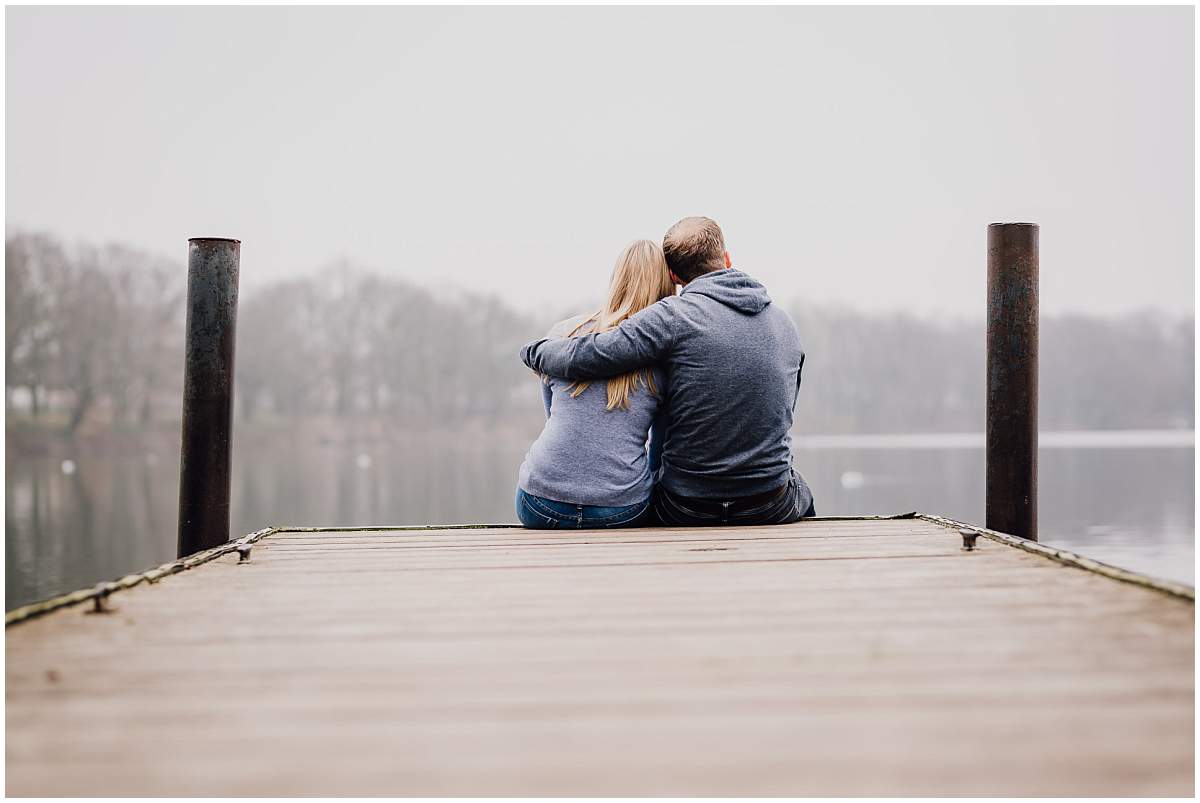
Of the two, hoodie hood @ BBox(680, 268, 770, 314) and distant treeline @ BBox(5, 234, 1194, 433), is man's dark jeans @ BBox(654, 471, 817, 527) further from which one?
distant treeline @ BBox(5, 234, 1194, 433)

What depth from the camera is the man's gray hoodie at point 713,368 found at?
11.3 feet

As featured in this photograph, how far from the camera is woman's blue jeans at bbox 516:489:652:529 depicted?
11.8 feet

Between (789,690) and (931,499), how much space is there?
2433 centimetres

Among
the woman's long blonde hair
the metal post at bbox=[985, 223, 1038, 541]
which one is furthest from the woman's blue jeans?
the metal post at bbox=[985, 223, 1038, 541]

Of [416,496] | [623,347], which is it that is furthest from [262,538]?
[416,496]

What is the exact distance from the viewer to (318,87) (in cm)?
13838

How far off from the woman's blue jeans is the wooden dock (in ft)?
2.69

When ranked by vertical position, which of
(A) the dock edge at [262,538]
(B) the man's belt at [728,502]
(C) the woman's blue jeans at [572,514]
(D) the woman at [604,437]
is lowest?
(A) the dock edge at [262,538]

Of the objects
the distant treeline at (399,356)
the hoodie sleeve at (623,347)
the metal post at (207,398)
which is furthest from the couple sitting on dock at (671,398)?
the distant treeline at (399,356)

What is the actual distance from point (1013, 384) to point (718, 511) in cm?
129

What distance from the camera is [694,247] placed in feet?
11.9

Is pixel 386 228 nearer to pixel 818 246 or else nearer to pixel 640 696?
pixel 818 246

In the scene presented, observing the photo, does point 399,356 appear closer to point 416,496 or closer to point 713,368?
point 416,496

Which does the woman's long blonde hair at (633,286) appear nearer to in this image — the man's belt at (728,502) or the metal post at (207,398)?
the man's belt at (728,502)
